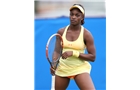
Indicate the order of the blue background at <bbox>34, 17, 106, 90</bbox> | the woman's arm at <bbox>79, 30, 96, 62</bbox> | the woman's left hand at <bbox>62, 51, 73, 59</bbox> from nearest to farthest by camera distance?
the woman's left hand at <bbox>62, 51, 73, 59</bbox> < the woman's arm at <bbox>79, 30, 96, 62</bbox> < the blue background at <bbox>34, 17, 106, 90</bbox>

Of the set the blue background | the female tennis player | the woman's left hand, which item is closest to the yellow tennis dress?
the female tennis player

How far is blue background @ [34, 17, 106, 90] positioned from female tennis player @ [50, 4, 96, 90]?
1.71m

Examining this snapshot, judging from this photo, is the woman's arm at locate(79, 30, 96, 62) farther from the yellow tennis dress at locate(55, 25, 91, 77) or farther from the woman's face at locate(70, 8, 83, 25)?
the woman's face at locate(70, 8, 83, 25)

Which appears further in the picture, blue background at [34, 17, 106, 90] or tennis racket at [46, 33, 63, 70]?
blue background at [34, 17, 106, 90]

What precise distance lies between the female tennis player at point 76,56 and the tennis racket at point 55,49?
0.17 feet

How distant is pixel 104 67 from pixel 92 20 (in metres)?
0.87

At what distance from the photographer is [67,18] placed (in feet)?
21.9

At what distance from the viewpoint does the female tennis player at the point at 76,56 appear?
4688 millimetres

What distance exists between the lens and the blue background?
256 inches

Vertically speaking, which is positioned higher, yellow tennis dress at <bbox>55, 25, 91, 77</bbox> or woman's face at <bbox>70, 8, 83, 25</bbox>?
woman's face at <bbox>70, 8, 83, 25</bbox>

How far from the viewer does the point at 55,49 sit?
4.84m

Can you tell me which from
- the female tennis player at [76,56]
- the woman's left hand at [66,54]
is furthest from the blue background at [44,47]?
the woman's left hand at [66,54]

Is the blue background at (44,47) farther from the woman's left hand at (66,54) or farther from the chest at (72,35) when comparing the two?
the woman's left hand at (66,54)

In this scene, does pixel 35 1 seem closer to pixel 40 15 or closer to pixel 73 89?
pixel 40 15
